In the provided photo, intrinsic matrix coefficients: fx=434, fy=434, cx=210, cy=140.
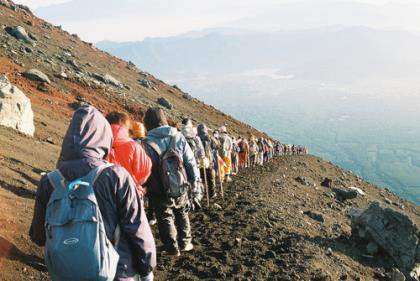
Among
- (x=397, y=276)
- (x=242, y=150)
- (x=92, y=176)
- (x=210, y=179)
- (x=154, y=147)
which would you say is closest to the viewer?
(x=92, y=176)

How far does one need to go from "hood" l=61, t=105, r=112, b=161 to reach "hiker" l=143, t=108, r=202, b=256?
3.32 meters

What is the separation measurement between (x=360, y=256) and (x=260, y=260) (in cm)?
447

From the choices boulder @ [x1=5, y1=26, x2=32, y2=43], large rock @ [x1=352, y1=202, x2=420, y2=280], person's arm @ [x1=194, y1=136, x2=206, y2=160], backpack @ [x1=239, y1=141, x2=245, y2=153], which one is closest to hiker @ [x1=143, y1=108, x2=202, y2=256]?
person's arm @ [x1=194, y1=136, x2=206, y2=160]

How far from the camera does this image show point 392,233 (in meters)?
12.6

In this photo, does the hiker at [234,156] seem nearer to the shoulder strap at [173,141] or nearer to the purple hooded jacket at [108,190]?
the shoulder strap at [173,141]

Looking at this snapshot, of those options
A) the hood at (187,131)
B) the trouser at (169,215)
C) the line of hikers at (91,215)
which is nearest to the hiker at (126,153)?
the line of hikers at (91,215)

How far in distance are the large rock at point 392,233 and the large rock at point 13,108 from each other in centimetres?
1256

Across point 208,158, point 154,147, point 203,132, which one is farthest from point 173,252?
point 203,132

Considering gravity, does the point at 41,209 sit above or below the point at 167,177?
above

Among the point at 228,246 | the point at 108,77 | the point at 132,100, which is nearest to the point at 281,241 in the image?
the point at 228,246

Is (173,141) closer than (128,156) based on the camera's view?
No

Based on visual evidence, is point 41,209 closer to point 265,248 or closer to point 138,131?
point 138,131

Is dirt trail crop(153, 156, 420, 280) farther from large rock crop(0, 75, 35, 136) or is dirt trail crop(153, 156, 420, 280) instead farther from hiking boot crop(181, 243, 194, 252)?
large rock crop(0, 75, 35, 136)

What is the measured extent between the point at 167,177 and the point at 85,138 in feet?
11.7
